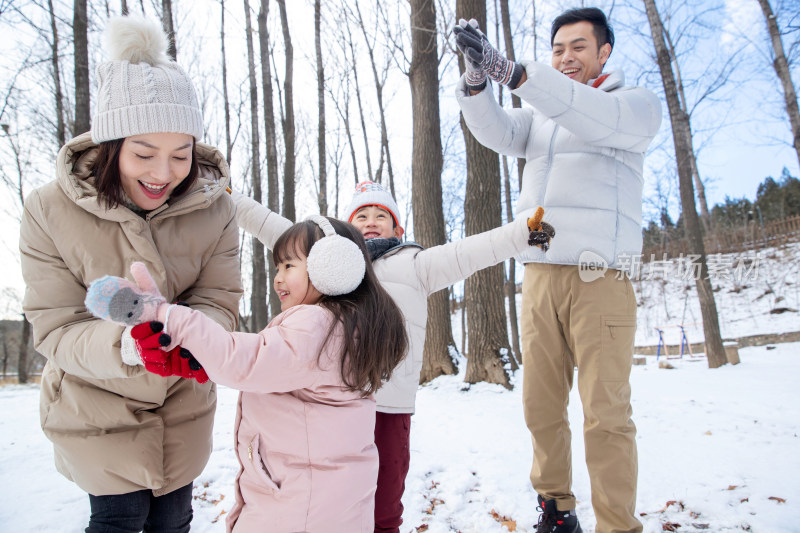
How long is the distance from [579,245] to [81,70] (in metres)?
5.71

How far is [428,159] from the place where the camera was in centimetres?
642

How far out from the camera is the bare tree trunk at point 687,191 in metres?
7.64

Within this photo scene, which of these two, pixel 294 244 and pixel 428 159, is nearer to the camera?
pixel 294 244

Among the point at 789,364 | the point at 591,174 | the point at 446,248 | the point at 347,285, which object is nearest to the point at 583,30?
the point at 591,174

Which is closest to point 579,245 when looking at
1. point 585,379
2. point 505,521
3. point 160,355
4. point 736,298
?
point 585,379

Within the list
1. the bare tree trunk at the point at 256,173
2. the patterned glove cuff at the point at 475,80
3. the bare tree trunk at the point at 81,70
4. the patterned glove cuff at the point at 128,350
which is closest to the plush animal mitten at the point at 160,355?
the patterned glove cuff at the point at 128,350

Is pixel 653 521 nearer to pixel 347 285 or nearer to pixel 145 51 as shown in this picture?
pixel 347 285

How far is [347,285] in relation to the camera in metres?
1.44

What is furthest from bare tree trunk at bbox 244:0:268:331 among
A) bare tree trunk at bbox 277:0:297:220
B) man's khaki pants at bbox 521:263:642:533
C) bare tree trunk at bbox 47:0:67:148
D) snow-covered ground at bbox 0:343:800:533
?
man's khaki pants at bbox 521:263:642:533

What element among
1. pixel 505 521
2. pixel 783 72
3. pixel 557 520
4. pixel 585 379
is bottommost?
pixel 505 521

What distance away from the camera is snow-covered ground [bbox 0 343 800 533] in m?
2.46

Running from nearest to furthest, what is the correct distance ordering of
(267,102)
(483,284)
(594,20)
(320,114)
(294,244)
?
(294,244) → (594,20) → (483,284) → (267,102) → (320,114)

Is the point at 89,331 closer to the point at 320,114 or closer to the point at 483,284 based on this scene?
the point at 483,284

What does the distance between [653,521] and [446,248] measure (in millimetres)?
1807
